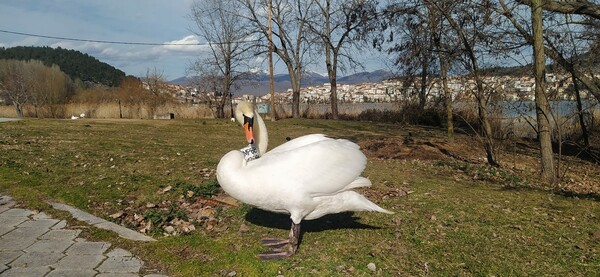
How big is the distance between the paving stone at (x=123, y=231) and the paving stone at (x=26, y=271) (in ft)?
2.86

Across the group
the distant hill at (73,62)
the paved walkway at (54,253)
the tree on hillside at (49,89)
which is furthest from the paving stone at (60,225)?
the distant hill at (73,62)

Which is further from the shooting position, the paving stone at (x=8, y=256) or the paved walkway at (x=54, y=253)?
the paving stone at (x=8, y=256)

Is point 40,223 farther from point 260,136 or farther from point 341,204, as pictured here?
point 341,204

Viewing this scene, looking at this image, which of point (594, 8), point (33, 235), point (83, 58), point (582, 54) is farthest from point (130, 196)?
point (83, 58)

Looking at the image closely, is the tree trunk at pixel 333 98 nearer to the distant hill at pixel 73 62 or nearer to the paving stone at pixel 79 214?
the paving stone at pixel 79 214

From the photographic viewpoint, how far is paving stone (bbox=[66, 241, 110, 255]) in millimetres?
4074

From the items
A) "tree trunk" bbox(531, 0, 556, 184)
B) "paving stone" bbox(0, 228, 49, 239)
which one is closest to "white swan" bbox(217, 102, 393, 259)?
"paving stone" bbox(0, 228, 49, 239)

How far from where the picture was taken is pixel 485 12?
7957 mm

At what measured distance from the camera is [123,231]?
4.61 meters

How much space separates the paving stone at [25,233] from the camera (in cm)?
446

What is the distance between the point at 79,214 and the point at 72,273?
5.87 ft

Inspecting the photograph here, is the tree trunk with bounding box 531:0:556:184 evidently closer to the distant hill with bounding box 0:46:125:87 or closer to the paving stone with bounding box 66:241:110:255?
the paving stone with bounding box 66:241:110:255

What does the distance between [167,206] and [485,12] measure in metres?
6.85

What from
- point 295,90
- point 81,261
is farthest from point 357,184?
point 295,90
